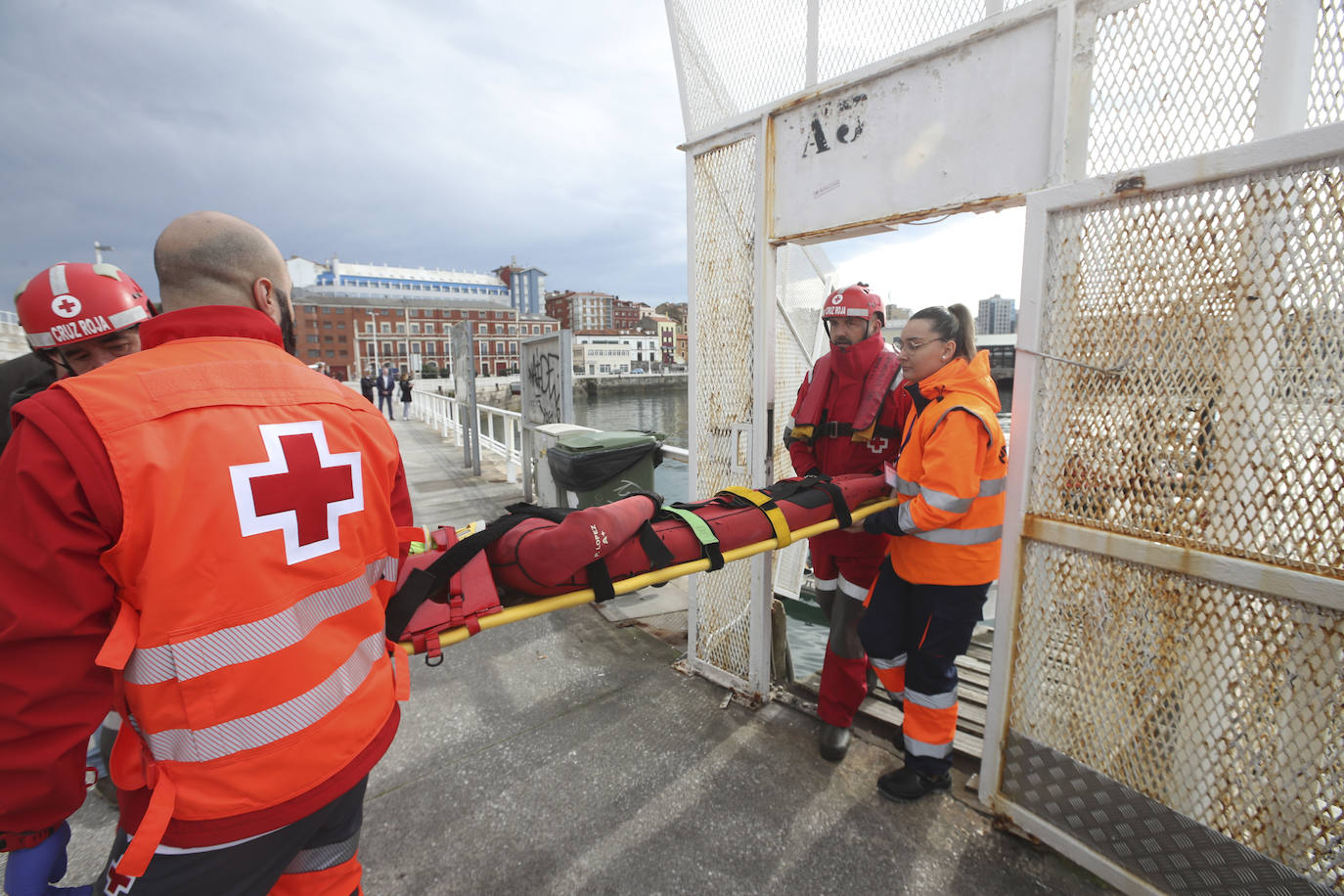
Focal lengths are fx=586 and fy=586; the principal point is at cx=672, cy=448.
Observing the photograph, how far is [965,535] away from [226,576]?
235 centimetres

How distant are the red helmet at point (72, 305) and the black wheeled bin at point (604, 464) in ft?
9.07

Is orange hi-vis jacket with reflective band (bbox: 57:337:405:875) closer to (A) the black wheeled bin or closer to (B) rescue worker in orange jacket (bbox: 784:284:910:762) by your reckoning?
(B) rescue worker in orange jacket (bbox: 784:284:910:762)

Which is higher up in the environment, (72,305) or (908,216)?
(908,216)

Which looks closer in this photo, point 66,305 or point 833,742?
point 66,305

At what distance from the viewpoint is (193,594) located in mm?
1024

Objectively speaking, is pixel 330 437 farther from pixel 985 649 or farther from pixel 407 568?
pixel 985 649

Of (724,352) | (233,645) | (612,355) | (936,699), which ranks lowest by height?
(936,699)

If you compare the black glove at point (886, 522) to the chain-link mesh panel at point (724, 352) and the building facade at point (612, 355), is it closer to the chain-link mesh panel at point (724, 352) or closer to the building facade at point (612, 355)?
the chain-link mesh panel at point (724, 352)

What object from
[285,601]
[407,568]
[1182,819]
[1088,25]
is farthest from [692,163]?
[1182,819]

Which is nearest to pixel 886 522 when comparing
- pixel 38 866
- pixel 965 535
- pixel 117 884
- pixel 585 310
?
pixel 965 535

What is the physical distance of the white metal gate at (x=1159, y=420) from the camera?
1.59 m

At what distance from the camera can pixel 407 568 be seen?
1646 millimetres

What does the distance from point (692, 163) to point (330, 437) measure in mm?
2549

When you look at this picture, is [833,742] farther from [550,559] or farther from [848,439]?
[550,559]
